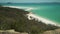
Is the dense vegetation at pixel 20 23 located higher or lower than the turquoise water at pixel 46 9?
lower

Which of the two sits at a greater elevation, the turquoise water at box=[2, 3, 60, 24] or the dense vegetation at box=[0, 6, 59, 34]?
the turquoise water at box=[2, 3, 60, 24]

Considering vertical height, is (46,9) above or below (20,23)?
above

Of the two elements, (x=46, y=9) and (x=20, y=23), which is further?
(x=46, y=9)

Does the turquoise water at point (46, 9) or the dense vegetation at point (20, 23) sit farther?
the turquoise water at point (46, 9)

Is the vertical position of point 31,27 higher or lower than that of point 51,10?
lower

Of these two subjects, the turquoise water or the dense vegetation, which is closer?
the dense vegetation

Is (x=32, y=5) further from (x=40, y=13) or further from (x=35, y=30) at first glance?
(x=35, y=30)

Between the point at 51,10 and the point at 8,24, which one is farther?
the point at 51,10

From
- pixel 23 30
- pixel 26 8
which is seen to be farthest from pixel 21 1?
pixel 23 30
